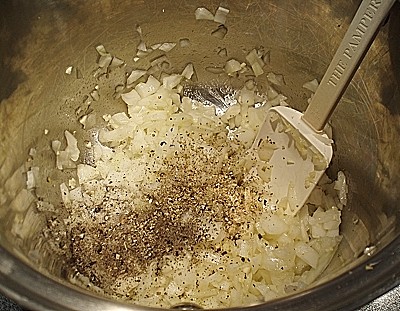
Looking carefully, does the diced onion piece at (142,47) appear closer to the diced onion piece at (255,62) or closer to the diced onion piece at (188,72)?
the diced onion piece at (188,72)

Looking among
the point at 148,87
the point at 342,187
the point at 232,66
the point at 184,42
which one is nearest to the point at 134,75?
the point at 148,87

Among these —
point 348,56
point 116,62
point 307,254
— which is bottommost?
point 307,254

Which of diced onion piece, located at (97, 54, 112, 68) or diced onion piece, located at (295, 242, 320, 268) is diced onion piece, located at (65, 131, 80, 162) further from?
diced onion piece, located at (295, 242, 320, 268)

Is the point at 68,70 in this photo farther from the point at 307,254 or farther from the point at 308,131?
the point at 307,254

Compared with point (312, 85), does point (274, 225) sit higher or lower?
lower

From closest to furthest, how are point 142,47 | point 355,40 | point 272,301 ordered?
point 272,301
point 355,40
point 142,47

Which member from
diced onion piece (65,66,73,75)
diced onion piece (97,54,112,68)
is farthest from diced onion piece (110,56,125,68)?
diced onion piece (65,66,73,75)

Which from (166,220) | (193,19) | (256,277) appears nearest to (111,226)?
(166,220)
